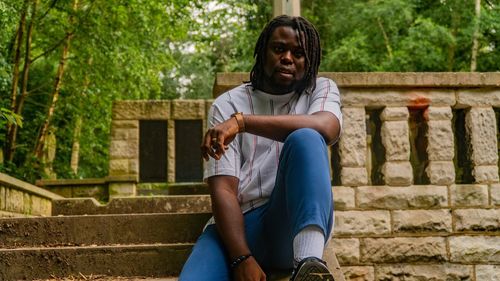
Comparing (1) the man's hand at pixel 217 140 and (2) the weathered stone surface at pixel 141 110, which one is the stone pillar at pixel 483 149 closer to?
(1) the man's hand at pixel 217 140

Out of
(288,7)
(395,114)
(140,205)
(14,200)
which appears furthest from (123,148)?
(395,114)

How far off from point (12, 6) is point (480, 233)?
17.3 ft

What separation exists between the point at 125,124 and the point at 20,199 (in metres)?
1.74

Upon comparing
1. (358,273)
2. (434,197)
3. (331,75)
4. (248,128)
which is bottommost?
(358,273)

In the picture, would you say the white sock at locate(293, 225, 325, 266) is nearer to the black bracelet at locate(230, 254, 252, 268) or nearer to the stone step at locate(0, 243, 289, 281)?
the black bracelet at locate(230, 254, 252, 268)

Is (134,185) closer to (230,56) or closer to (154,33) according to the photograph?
(154,33)

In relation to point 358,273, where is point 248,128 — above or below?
above

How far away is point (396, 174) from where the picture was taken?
4.51 m

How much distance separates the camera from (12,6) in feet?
23.1

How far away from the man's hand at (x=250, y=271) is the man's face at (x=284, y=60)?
2.49 feet

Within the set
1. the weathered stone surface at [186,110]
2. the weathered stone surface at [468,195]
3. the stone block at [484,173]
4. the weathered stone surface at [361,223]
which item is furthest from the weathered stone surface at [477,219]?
the weathered stone surface at [186,110]

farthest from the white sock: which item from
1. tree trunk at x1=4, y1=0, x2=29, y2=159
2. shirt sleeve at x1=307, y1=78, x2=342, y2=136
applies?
tree trunk at x1=4, y1=0, x2=29, y2=159

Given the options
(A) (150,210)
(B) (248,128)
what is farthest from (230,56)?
(B) (248,128)

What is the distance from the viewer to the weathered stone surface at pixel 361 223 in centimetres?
442
